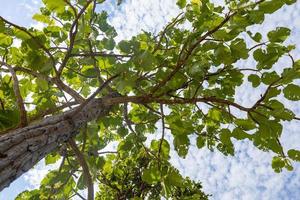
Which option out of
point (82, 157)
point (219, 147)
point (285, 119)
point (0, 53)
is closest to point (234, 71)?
point (285, 119)

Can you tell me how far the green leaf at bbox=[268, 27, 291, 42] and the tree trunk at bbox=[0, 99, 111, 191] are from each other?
5.69 ft

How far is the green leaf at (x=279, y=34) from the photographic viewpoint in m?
2.91

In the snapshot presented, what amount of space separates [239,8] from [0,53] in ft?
8.47

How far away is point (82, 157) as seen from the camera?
314 centimetres

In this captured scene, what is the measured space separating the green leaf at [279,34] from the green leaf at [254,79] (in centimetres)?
36

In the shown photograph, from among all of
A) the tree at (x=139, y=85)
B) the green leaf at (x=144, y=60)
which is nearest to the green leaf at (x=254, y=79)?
the tree at (x=139, y=85)

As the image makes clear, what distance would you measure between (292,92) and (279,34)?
53cm

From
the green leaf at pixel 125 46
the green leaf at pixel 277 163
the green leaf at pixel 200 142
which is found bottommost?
the green leaf at pixel 277 163

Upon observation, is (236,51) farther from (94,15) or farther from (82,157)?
(82,157)

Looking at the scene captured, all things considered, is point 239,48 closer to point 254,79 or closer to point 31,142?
point 254,79

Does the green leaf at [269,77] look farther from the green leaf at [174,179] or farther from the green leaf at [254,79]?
the green leaf at [174,179]

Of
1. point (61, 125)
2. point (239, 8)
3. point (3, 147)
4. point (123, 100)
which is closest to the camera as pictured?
point (3, 147)

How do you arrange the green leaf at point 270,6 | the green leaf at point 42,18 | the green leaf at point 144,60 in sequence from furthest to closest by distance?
the green leaf at point 42,18 → the green leaf at point 270,6 → the green leaf at point 144,60

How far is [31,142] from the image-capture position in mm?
1980
